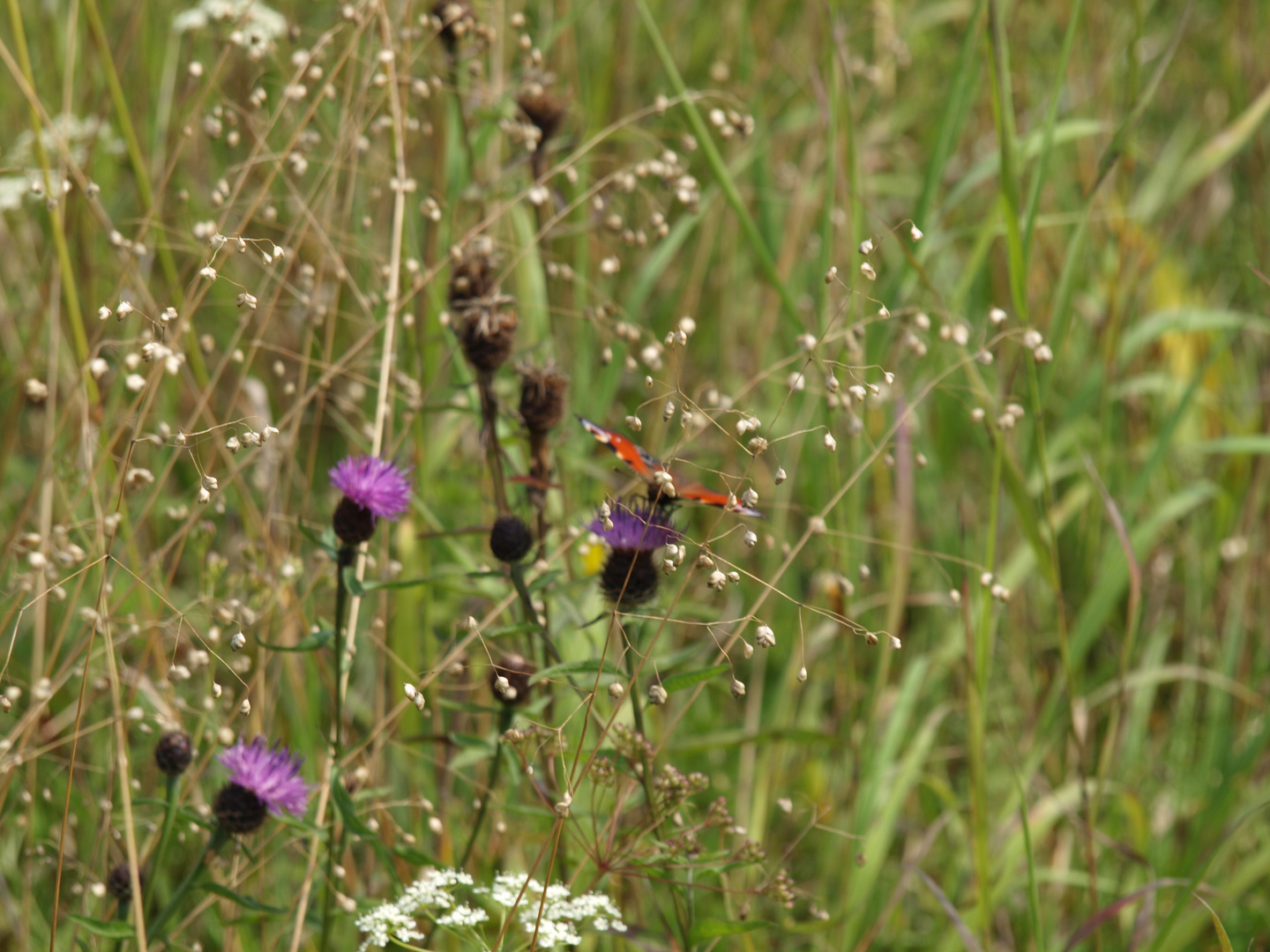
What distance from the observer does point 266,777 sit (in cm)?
154

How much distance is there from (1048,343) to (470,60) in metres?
1.32

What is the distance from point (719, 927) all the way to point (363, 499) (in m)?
0.73

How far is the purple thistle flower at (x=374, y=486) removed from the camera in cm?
153

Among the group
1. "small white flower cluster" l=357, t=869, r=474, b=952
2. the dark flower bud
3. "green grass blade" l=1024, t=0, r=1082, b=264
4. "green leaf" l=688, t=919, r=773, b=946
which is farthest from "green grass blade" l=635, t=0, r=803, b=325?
"small white flower cluster" l=357, t=869, r=474, b=952

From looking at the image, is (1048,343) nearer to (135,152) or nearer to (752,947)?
(752,947)

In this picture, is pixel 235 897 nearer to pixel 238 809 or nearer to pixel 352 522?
pixel 238 809

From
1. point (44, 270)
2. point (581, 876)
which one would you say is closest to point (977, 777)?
point (581, 876)

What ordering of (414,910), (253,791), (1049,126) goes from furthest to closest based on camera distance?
(1049,126) → (253,791) → (414,910)

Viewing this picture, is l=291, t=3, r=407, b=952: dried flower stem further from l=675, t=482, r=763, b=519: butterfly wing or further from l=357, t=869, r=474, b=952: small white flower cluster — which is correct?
l=675, t=482, r=763, b=519: butterfly wing

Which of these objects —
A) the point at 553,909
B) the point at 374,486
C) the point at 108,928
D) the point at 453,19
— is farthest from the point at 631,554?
the point at 453,19

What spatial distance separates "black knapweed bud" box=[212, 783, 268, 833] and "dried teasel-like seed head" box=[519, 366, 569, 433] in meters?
0.70

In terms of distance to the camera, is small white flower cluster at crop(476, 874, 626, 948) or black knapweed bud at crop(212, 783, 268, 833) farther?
black knapweed bud at crop(212, 783, 268, 833)

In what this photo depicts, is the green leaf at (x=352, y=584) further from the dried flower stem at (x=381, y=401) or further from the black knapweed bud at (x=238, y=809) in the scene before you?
the black knapweed bud at (x=238, y=809)

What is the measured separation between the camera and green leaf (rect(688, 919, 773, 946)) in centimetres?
138
